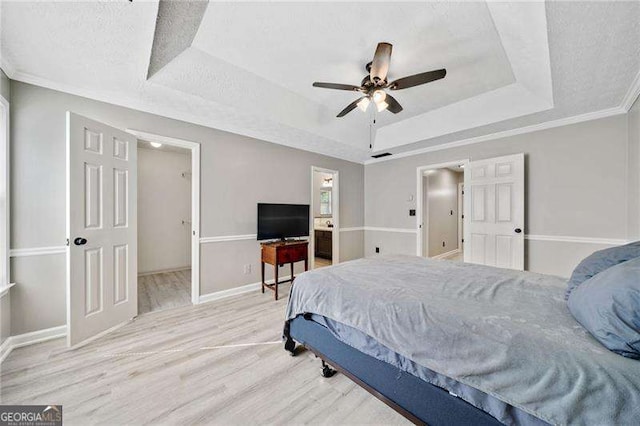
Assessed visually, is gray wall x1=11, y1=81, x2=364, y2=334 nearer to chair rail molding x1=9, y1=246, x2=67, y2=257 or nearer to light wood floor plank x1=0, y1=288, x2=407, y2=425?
chair rail molding x1=9, y1=246, x2=67, y2=257

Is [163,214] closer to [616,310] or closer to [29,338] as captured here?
[29,338]

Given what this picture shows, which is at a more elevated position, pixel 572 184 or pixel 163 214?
pixel 572 184

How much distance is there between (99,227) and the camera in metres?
2.27

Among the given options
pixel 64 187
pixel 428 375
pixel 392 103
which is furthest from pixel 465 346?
pixel 64 187

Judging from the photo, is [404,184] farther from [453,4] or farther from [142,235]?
[142,235]

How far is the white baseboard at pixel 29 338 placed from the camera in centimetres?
194

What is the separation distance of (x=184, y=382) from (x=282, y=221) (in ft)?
7.62

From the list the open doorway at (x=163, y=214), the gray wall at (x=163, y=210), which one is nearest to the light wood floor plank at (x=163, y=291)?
the open doorway at (x=163, y=214)

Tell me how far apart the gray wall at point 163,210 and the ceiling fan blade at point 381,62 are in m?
4.02

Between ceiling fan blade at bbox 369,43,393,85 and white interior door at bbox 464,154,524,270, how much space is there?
8.51 feet

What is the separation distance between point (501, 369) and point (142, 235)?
17.2 feet

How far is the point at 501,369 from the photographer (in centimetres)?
93

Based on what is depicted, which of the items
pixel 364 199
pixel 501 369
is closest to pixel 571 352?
pixel 501 369

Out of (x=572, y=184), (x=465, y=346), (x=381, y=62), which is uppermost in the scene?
(x=381, y=62)
